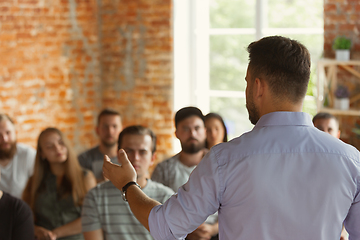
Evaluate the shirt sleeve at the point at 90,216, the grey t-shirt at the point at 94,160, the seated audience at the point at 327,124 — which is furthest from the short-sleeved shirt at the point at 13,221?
the seated audience at the point at 327,124

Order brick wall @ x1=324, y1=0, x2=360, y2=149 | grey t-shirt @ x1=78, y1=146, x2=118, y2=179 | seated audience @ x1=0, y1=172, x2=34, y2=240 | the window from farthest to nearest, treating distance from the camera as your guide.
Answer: the window < brick wall @ x1=324, y1=0, x2=360, y2=149 < grey t-shirt @ x1=78, y1=146, x2=118, y2=179 < seated audience @ x1=0, y1=172, x2=34, y2=240

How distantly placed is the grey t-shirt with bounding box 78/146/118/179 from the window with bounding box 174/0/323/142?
161 centimetres

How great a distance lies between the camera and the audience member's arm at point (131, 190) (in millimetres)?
1351

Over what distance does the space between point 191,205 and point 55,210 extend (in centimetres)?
197

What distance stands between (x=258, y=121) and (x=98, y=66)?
422 centimetres

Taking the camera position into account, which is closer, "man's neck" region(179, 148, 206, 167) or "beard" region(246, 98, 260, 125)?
"beard" region(246, 98, 260, 125)

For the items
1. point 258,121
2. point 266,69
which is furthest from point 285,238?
point 266,69

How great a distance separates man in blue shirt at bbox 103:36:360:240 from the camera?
4.01 feet

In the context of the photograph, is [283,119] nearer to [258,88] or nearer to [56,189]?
[258,88]

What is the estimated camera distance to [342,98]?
3994 mm

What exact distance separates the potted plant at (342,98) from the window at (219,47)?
1.04 metres

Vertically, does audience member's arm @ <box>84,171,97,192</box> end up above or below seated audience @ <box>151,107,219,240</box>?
below

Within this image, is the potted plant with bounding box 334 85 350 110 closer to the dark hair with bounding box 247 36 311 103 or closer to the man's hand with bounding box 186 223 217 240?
the man's hand with bounding box 186 223 217 240

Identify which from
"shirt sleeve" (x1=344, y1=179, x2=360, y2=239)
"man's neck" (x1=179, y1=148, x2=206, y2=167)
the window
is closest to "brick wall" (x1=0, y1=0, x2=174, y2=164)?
the window
